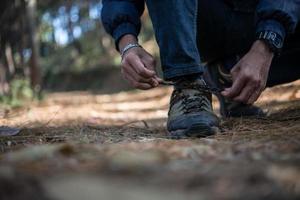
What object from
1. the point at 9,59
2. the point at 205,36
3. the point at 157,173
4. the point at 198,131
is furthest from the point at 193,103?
the point at 9,59

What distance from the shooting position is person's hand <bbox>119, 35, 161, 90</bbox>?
179cm

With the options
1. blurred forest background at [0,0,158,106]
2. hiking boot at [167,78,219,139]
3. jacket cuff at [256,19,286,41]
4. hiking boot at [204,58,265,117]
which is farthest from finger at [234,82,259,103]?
blurred forest background at [0,0,158,106]

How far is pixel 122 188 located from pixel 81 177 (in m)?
0.10

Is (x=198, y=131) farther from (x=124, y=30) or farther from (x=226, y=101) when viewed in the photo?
(x=226, y=101)

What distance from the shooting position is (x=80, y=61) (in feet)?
58.8

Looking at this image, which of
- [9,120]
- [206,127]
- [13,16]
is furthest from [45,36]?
[206,127]

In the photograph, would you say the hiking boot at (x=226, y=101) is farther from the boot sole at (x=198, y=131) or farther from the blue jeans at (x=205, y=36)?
the boot sole at (x=198, y=131)

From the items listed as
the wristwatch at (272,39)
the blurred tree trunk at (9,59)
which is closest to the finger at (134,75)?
the wristwatch at (272,39)

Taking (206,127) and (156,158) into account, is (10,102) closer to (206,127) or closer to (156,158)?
(206,127)

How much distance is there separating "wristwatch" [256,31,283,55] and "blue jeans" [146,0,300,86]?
241 millimetres

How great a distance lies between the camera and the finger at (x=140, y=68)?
70.0 inches

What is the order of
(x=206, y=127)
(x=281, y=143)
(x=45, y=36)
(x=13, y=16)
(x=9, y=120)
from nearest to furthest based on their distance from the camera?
(x=281, y=143) < (x=206, y=127) < (x=9, y=120) < (x=13, y=16) < (x=45, y=36)

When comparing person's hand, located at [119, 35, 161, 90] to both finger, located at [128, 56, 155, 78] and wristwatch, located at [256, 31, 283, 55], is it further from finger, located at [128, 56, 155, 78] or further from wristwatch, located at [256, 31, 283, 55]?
wristwatch, located at [256, 31, 283, 55]

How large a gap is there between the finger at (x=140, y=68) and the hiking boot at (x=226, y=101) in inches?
25.3
